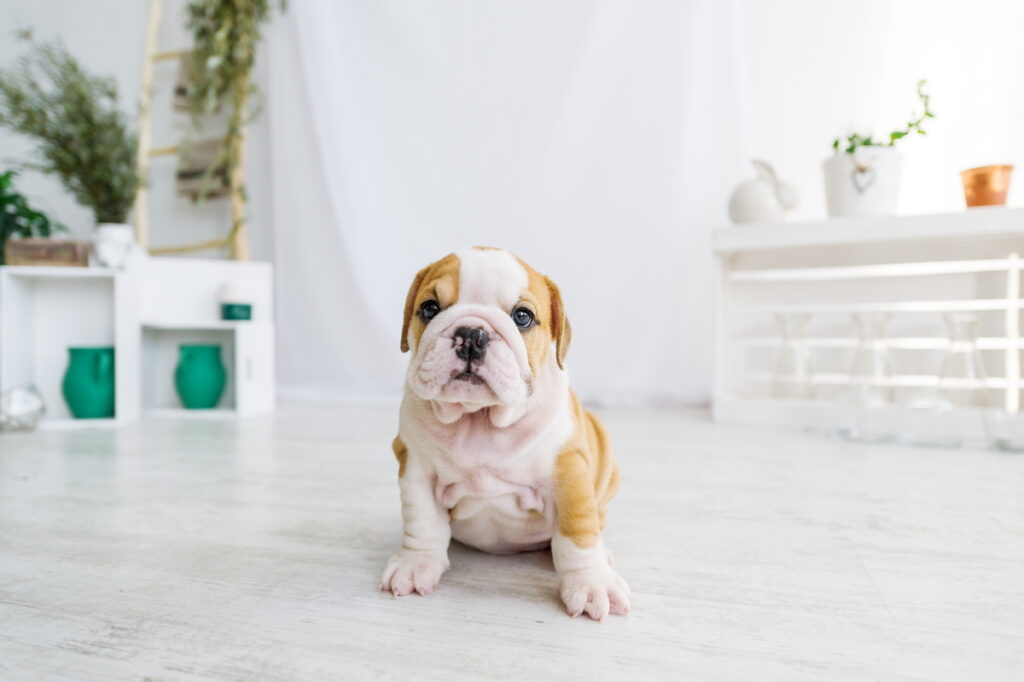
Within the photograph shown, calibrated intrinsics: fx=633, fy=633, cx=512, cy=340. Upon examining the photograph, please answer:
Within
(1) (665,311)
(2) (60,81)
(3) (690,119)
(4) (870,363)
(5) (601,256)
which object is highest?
(2) (60,81)

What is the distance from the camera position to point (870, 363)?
6.30ft

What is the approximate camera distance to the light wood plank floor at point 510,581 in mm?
561

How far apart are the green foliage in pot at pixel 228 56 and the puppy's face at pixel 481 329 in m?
2.23

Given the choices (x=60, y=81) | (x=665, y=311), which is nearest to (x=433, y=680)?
(x=665, y=311)

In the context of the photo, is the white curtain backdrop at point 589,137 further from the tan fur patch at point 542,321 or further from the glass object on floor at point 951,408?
the tan fur patch at point 542,321

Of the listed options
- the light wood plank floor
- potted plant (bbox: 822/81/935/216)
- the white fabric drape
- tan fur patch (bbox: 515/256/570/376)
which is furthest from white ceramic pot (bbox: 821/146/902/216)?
tan fur patch (bbox: 515/256/570/376)

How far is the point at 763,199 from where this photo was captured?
192cm

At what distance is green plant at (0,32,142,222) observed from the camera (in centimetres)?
217

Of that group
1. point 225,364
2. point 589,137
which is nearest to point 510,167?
point 589,137

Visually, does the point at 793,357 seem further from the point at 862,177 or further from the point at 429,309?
the point at 429,309

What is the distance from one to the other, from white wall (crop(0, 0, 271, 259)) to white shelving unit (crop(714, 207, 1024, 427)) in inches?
82.9

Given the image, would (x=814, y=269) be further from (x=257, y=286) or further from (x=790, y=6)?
(x=257, y=286)

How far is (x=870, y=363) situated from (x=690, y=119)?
1.03 meters

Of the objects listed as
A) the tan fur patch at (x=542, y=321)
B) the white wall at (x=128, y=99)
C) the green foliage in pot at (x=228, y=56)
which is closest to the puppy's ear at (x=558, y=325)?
the tan fur patch at (x=542, y=321)
